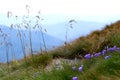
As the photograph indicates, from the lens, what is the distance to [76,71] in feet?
20.3

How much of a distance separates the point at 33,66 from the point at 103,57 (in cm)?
331

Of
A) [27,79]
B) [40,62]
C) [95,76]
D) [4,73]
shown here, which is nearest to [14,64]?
[4,73]

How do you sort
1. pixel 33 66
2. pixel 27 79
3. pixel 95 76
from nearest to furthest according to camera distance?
pixel 95 76 → pixel 27 79 → pixel 33 66

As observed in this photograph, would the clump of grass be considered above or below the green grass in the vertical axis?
below

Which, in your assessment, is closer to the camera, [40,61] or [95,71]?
[95,71]

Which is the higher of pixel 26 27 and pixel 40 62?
pixel 26 27

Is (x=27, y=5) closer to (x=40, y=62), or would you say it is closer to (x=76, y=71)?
(x=40, y=62)

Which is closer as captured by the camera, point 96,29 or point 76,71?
point 76,71

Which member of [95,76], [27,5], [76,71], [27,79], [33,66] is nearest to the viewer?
[95,76]

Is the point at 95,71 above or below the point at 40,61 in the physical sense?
above

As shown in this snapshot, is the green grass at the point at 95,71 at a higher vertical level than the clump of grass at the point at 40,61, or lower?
higher

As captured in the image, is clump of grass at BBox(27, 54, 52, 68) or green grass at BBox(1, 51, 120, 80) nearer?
green grass at BBox(1, 51, 120, 80)

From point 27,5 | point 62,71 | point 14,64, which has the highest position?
point 27,5

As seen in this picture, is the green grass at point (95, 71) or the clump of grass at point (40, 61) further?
the clump of grass at point (40, 61)
